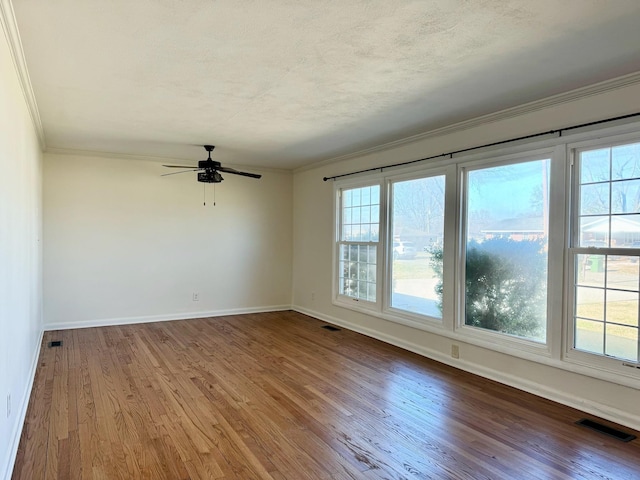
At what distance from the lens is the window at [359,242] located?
5500 millimetres

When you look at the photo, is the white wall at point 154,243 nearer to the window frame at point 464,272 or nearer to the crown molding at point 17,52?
the crown molding at point 17,52

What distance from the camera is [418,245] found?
4.80 m

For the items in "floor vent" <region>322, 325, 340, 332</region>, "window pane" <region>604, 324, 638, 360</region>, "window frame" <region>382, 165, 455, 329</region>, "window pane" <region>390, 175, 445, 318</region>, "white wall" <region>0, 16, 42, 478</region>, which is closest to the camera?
"white wall" <region>0, 16, 42, 478</region>

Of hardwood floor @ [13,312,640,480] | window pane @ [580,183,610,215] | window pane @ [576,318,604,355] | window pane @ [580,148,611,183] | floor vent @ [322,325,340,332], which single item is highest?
window pane @ [580,148,611,183]

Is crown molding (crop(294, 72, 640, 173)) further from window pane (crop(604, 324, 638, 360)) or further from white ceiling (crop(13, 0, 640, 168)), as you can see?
window pane (crop(604, 324, 638, 360))

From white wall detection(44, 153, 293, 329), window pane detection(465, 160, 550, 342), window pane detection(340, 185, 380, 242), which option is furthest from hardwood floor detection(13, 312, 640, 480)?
window pane detection(340, 185, 380, 242)

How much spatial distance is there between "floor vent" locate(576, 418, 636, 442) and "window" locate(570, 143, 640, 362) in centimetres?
50

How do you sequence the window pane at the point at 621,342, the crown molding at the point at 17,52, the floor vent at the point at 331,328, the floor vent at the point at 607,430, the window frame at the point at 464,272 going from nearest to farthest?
1. the crown molding at the point at 17,52
2. the floor vent at the point at 607,430
3. the window pane at the point at 621,342
4. the window frame at the point at 464,272
5. the floor vent at the point at 331,328

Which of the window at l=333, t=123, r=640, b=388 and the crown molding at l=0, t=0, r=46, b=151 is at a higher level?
the crown molding at l=0, t=0, r=46, b=151

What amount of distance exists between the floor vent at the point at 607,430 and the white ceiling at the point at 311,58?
245 cm

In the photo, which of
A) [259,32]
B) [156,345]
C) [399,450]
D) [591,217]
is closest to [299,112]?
[259,32]

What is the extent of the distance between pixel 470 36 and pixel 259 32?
1.18 m

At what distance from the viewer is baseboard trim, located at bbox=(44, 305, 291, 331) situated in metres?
5.64

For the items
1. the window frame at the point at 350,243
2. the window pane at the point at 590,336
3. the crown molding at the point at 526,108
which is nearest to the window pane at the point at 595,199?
the crown molding at the point at 526,108
